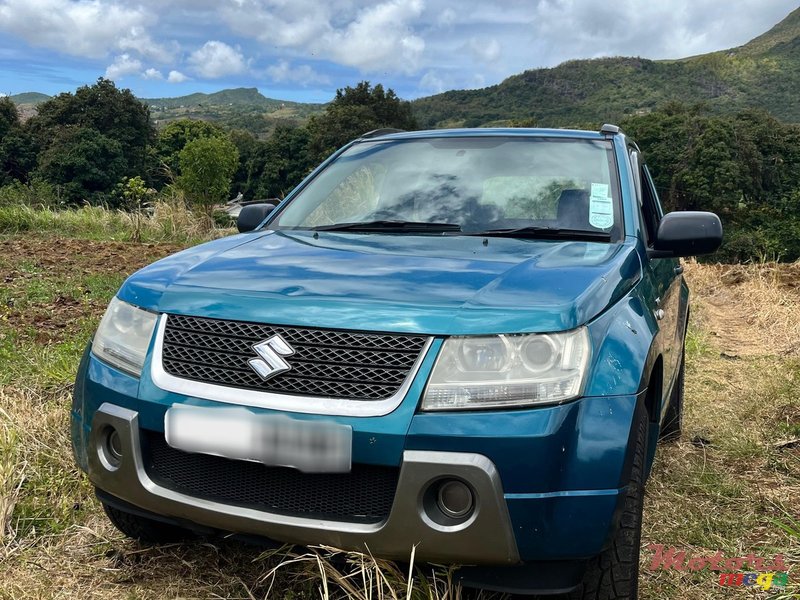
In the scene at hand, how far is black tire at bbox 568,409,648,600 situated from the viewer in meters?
1.87

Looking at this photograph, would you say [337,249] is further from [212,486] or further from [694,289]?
[694,289]

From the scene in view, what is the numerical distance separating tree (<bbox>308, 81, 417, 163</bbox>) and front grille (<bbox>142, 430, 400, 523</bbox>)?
51.2 metres

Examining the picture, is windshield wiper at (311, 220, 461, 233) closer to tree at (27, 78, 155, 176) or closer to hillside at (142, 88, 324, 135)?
tree at (27, 78, 155, 176)

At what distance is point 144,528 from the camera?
243 centimetres

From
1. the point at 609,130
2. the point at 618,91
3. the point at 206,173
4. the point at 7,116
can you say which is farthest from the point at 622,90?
the point at 609,130

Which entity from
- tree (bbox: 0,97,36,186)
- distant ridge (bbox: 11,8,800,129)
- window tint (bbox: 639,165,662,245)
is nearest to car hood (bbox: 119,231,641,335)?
window tint (bbox: 639,165,662,245)

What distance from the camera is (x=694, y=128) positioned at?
53406 mm

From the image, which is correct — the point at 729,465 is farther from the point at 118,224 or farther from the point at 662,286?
the point at 118,224

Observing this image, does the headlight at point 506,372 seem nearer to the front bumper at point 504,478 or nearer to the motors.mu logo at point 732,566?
the front bumper at point 504,478

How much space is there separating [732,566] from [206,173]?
39.0 ft

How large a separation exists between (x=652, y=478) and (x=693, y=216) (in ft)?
4.63

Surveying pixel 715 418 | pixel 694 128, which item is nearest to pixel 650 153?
pixel 694 128

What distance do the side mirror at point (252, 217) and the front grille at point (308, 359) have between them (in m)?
1.41

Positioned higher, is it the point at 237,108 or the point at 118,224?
the point at 237,108
